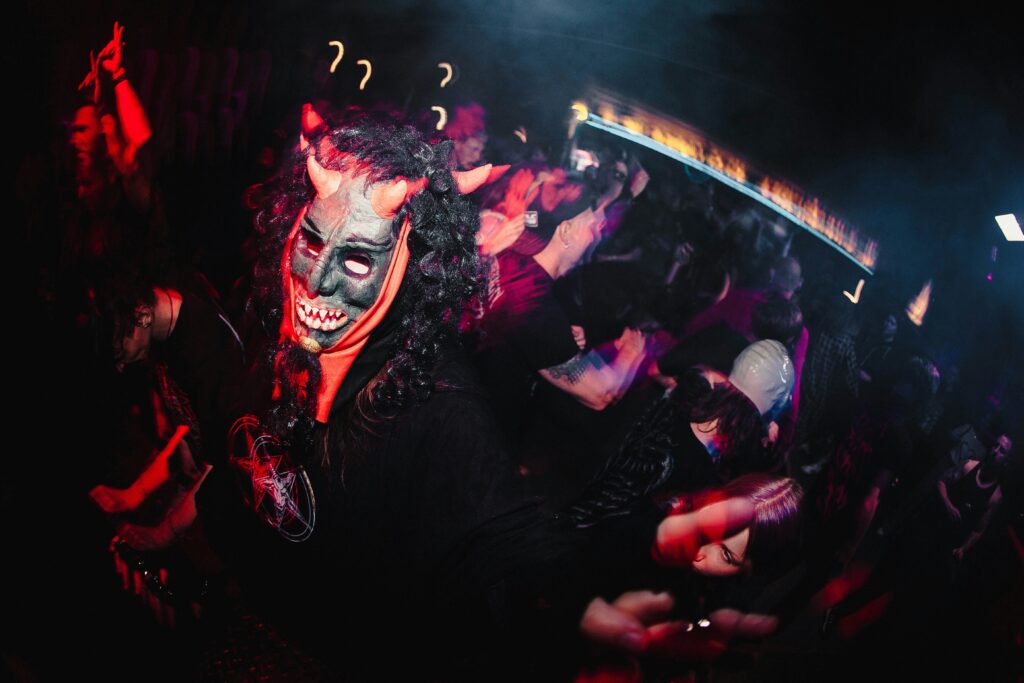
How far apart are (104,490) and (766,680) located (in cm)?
279

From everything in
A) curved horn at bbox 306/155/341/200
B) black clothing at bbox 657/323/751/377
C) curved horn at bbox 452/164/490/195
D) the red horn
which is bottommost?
black clothing at bbox 657/323/751/377

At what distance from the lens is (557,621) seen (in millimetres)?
2904

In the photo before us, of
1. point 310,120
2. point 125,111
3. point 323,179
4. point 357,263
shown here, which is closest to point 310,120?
point 310,120

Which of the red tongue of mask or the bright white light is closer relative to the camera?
the red tongue of mask

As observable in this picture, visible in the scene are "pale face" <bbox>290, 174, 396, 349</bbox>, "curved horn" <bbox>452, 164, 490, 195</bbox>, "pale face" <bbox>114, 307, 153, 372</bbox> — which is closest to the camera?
"pale face" <bbox>290, 174, 396, 349</bbox>

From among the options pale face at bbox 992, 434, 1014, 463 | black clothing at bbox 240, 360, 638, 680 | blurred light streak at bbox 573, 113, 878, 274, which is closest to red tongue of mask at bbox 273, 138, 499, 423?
black clothing at bbox 240, 360, 638, 680

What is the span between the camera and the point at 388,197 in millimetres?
2727

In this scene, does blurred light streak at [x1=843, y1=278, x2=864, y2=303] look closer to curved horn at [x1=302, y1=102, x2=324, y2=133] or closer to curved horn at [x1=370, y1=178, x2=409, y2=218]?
curved horn at [x1=370, y1=178, x2=409, y2=218]

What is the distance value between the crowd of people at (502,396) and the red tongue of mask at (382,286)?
1 cm

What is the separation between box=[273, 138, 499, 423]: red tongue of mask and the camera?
2.73 metres

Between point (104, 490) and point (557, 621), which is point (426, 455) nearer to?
point (557, 621)

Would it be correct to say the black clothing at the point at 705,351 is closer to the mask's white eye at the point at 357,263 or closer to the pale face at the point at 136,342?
the mask's white eye at the point at 357,263

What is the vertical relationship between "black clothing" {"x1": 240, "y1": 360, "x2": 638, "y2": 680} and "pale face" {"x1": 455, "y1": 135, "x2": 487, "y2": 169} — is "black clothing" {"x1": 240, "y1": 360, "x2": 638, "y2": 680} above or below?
below

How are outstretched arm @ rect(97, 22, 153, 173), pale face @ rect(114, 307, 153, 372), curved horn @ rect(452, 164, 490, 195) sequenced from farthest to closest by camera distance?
1. pale face @ rect(114, 307, 153, 372)
2. outstretched arm @ rect(97, 22, 153, 173)
3. curved horn @ rect(452, 164, 490, 195)
